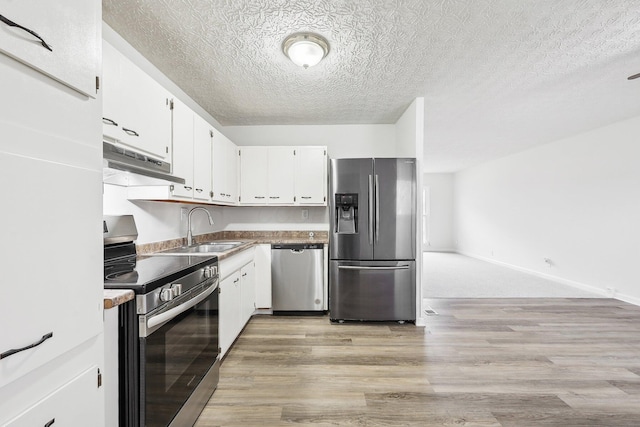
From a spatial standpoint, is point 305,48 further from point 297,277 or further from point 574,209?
point 574,209

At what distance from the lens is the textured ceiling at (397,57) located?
1.76 metres

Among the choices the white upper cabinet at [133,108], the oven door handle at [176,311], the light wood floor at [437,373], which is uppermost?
the white upper cabinet at [133,108]

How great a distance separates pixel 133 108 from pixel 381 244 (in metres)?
2.52

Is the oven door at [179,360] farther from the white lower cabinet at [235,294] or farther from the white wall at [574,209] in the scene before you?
the white wall at [574,209]

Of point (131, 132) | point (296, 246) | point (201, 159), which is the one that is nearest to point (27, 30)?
point (131, 132)

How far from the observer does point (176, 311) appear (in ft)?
4.62

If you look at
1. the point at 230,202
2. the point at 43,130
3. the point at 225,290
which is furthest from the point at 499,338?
the point at 43,130

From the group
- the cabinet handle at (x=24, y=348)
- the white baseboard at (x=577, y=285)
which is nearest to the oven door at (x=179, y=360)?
the cabinet handle at (x=24, y=348)

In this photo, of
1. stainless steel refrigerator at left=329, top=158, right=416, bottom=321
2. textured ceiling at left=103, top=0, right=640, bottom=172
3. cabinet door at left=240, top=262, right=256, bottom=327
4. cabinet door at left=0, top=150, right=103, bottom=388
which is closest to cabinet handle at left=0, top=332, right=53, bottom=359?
cabinet door at left=0, top=150, right=103, bottom=388

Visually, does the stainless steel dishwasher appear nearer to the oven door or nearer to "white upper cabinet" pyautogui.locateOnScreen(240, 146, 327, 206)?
"white upper cabinet" pyautogui.locateOnScreen(240, 146, 327, 206)

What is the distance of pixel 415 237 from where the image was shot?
3135 millimetres

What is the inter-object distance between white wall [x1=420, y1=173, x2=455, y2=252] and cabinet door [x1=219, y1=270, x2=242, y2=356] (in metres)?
7.77

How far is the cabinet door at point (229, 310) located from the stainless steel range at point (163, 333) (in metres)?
0.23

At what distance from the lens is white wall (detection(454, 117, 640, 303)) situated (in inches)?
153
